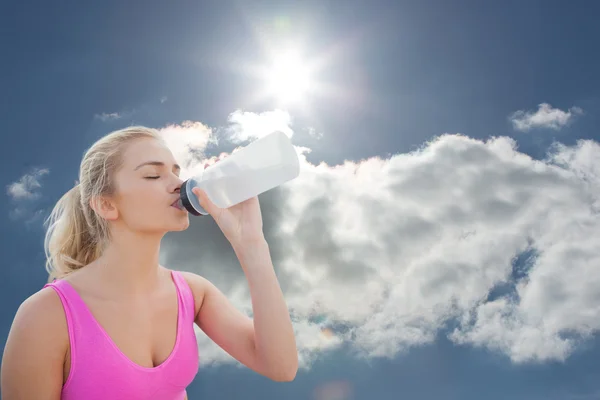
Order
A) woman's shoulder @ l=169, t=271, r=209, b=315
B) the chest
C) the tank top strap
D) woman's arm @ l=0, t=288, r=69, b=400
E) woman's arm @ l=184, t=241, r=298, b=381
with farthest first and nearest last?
woman's shoulder @ l=169, t=271, r=209, b=315 < the tank top strap < woman's arm @ l=184, t=241, r=298, b=381 < the chest < woman's arm @ l=0, t=288, r=69, b=400

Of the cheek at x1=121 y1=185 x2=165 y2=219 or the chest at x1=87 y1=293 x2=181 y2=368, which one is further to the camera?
the cheek at x1=121 y1=185 x2=165 y2=219

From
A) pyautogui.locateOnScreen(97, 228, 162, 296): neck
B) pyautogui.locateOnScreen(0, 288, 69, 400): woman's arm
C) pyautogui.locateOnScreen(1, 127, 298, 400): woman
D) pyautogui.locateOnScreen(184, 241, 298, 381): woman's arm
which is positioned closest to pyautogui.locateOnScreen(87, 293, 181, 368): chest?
pyautogui.locateOnScreen(1, 127, 298, 400): woman

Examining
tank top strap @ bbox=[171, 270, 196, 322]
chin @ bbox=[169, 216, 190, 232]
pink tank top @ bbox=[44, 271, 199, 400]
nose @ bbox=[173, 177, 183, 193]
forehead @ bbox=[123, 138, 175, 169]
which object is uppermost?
forehead @ bbox=[123, 138, 175, 169]

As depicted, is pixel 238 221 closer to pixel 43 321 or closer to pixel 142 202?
pixel 142 202

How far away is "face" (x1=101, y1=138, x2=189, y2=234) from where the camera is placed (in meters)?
3.23

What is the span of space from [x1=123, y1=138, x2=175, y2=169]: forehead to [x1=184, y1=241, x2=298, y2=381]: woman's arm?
73 centimetres

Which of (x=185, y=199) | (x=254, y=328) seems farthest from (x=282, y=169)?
(x=254, y=328)

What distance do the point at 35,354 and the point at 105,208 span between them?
879 mm

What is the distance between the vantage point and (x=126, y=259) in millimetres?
3291

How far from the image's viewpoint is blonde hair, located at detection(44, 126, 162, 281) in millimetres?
3361

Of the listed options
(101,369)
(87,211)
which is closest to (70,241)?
(87,211)

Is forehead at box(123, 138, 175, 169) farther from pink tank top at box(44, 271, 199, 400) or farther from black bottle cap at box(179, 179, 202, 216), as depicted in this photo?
pink tank top at box(44, 271, 199, 400)

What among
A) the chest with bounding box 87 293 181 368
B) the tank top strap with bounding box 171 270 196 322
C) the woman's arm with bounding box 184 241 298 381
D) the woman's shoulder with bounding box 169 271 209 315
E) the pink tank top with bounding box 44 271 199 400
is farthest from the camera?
the woman's shoulder with bounding box 169 271 209 315

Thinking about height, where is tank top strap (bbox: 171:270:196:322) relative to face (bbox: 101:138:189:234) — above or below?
below
